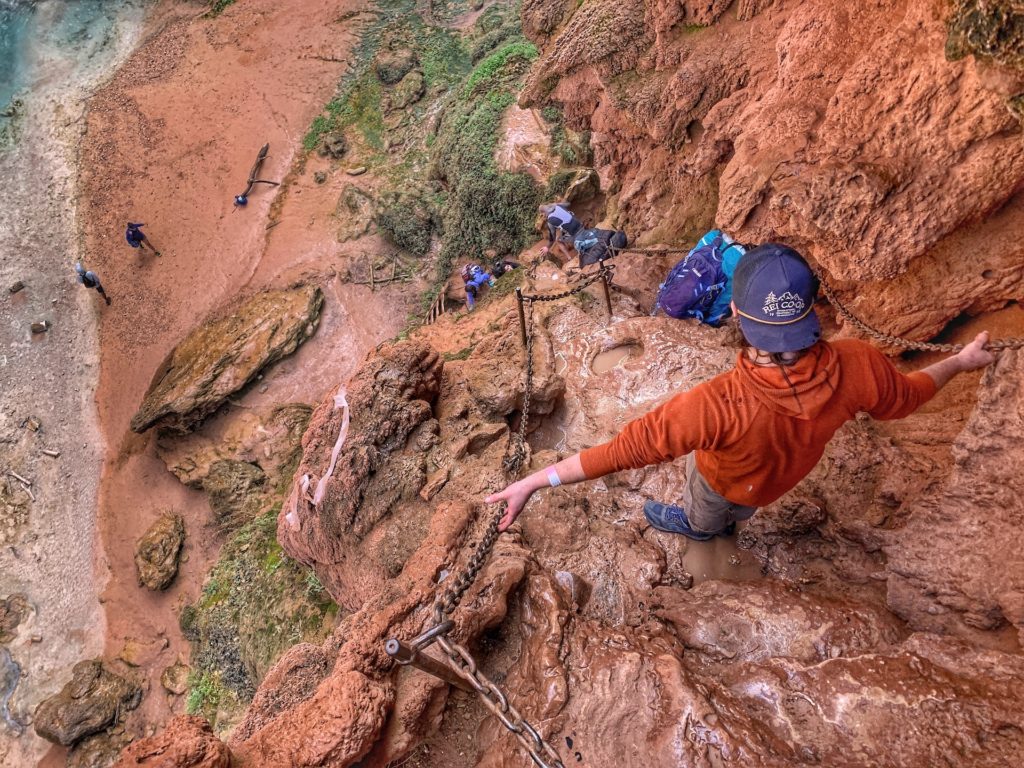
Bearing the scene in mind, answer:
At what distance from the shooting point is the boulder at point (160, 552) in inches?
327

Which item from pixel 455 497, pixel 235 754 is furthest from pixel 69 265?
pixel 235 754

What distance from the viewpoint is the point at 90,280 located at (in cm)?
1104

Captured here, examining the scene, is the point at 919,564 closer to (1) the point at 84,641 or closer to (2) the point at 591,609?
(2) the point at 591,609

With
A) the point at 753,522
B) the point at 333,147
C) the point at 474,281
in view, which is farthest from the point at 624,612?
the point at 333,147

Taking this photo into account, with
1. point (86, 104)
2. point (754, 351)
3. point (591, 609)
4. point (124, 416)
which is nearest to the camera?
point (754, 351)

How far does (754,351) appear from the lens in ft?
7.11

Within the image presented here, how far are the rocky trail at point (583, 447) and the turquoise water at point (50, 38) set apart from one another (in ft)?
29.9

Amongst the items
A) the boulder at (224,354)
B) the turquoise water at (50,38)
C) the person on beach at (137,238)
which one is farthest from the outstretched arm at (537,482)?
the turquoise water at (50,38)

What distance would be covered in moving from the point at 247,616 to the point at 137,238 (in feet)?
29.2

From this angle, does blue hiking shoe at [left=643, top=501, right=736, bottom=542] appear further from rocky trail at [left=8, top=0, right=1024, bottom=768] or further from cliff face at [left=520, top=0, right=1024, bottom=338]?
Result: cliff face at [left=520, top=0, right=1024, bottom=338]

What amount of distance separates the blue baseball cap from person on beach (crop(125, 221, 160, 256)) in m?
13.1

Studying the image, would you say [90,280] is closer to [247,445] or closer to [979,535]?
[247,445]

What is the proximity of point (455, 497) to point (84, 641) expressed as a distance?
7.81 meters

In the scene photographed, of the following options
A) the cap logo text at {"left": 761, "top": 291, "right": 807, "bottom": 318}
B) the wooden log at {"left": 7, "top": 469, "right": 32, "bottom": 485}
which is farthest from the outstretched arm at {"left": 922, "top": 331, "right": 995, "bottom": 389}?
the wooden log at {"left": 7, "top": 469, "right": 32, "bottom": 485}
